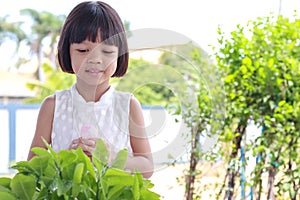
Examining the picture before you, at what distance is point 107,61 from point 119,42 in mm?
59

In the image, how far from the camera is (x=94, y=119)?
924 millimetres

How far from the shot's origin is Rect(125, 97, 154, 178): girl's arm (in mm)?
847

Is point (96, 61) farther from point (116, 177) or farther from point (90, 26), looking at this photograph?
point (116, 177)

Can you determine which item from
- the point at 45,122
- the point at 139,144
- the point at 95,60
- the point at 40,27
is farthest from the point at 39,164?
the point at 40,27

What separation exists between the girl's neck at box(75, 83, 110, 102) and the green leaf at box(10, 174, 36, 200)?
18.3 inches

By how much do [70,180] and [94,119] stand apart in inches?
15.6

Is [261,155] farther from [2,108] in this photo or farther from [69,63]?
[2,108]

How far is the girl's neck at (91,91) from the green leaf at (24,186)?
0.46m

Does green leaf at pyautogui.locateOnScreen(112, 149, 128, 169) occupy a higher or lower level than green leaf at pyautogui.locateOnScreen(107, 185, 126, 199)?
higher

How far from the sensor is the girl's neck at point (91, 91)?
0.99m

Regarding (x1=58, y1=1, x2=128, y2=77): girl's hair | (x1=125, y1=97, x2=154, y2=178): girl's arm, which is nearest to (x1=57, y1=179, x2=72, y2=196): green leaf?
(x1=125, y1=97, x2=154, y2=178): girl's arm

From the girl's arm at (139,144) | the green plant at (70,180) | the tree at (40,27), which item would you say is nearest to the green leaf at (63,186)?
the green plant at (70,180)

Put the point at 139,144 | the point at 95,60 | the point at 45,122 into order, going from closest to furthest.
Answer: the point at 95,60 < the point at 139,144 < the point at 45,122

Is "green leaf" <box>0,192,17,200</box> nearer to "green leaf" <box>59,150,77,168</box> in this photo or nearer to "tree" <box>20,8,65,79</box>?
"green leaf" <box>59,150,77,168</box>
